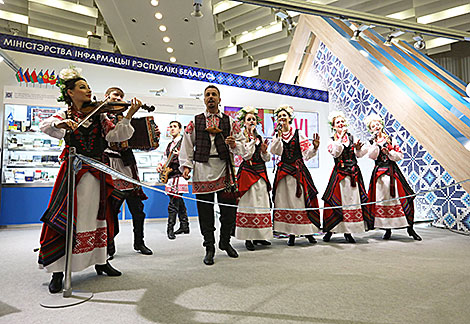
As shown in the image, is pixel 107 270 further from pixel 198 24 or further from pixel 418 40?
pixel 198 24

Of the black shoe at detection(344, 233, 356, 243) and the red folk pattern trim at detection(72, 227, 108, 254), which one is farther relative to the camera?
the black shoe at detection(344, 233, 356, 243)

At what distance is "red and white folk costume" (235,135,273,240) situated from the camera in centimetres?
341

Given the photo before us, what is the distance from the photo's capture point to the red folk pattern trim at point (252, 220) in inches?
134

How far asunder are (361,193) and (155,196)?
11.7 ft

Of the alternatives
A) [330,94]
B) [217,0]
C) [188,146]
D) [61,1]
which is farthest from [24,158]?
[217,0]

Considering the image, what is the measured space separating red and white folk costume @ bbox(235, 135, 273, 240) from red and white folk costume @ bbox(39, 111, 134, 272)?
137 cm

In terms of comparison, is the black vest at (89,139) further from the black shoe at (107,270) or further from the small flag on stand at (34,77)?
the small flag on stand at (34,77)

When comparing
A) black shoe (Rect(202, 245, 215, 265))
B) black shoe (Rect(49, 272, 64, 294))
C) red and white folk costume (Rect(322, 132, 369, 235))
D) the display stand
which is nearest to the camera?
the display stand

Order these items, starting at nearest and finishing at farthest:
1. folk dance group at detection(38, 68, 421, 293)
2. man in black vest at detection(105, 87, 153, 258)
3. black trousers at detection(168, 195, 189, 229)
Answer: folk dance group at detection(38, 68, 421, 293), man in black vest at detection(105, 87, 153, 258), black trousers at detection(168, 195, 189, 229)

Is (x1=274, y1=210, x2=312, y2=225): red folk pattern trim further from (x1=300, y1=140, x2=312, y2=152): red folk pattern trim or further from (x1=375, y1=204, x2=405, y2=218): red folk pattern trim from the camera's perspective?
(x1=375, y1=204, x2=405, y2=218): red folk pattern trim

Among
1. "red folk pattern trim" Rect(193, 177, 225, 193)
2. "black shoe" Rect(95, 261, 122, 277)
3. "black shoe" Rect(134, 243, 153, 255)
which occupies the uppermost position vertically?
"red folk pattern trim" Rect(193, 177, 225, 193)

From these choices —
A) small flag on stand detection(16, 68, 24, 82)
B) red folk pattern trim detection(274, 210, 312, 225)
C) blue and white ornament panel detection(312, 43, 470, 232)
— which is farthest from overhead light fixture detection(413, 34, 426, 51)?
small flag on stand detection(16, 68, 24, 82)

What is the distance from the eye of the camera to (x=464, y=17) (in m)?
8.88

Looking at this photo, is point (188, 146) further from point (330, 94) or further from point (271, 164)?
point (330, 94)
